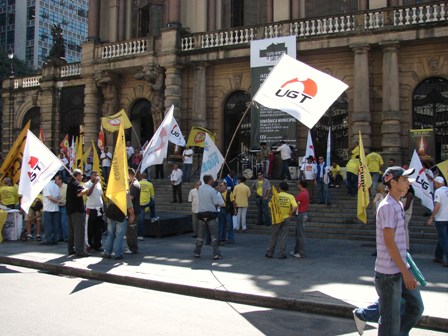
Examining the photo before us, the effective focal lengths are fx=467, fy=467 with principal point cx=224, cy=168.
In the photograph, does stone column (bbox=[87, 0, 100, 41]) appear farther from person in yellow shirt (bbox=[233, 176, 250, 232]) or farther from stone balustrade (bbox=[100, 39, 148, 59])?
person in yellow shirt (bbox=[233, 176, 250, 232])

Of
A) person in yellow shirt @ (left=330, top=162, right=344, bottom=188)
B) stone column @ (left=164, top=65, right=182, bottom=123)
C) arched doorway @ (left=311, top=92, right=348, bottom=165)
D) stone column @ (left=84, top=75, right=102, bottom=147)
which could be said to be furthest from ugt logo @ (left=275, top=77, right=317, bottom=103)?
stone column @ (left=84, top=75, right=102, bottom=147)

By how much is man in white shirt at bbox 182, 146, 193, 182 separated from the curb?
9636 mm

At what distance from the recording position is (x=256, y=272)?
28.6 feet

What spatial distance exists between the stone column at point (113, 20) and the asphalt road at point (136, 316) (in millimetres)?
22213

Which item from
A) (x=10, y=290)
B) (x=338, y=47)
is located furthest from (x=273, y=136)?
(x=10, y=290)

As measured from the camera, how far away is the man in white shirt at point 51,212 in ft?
39.6

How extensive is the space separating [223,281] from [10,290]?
346 centimetres

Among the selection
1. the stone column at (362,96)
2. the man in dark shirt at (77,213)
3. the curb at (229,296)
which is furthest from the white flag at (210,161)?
the stone column at (362,96)

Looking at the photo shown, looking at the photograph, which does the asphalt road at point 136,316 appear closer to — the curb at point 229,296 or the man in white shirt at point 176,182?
the curb at point 229,296

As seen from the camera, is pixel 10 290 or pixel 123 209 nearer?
pixel 10 290

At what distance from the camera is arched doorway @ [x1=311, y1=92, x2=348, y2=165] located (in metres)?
20.5

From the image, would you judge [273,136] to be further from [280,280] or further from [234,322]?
[234,322]

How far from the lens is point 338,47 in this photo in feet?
65.1

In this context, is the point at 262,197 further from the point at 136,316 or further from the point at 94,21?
the point at 94,21
